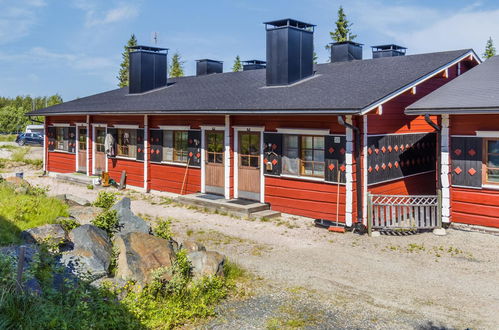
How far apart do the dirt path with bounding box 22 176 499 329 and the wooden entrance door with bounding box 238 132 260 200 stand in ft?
5.54

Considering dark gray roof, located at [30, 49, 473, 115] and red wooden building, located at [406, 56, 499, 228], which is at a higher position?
dark gray roof, located at [30, 49, 473, 115]

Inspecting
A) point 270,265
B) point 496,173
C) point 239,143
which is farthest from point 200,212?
point 496,173

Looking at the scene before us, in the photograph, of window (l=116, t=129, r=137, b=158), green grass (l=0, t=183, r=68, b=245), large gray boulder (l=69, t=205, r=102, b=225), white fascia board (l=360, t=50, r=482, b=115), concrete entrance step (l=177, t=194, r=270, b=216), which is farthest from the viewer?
window (l=116, t=129, r=137, b=158)

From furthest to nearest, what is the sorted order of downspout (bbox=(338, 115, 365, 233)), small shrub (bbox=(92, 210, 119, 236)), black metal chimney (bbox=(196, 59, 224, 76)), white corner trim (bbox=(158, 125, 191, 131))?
1. black metal chimney (bbox=(196, 59, 224, 76))
2. white corner trim (bbox=(158, 125, 191, 131))
3. downspout (bbox=(338, 115, 365, 233))
4. small shrub (bbox=(92, 210, 119, 236))

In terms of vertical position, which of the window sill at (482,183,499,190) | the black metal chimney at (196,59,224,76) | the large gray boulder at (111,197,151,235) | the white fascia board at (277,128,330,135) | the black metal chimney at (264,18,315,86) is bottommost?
the large gray boulder at (111,197,151,235)

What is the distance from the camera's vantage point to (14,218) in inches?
316

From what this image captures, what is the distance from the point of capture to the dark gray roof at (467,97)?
10.7 m

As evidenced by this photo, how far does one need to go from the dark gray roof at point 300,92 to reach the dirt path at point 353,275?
3.16m

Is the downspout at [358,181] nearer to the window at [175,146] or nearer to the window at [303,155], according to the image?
the window at [303,155]

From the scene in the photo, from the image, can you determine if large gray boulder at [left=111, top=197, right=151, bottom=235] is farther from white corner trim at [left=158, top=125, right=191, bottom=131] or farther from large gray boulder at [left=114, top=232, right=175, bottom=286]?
white corner trim at [left=158, top=125, right=191, bottom=131]


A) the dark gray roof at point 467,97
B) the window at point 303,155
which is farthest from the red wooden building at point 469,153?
the window at point 303,155

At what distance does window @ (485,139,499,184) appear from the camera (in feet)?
36.5

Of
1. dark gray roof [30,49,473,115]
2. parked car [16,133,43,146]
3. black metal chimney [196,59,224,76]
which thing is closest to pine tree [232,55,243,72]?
parked car [16,133,43,146]

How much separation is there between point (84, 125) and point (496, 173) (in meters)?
16.7
